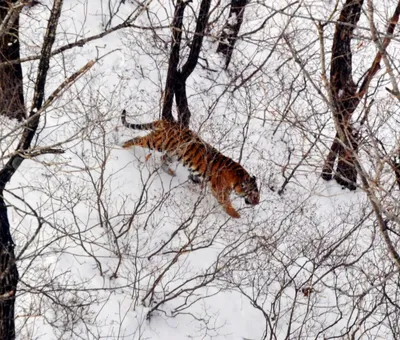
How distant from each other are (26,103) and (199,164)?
3.25m

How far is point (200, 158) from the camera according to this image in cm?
998

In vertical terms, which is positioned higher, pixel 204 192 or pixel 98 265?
pixel 204 192

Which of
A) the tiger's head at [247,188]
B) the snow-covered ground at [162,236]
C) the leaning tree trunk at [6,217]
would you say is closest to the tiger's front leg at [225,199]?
the snow-covered ground at [162,236]

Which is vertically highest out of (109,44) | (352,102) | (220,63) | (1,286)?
(220,63)

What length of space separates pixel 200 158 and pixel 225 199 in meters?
0.88

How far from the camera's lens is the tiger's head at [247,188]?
33.0 feet

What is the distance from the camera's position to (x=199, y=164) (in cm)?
1003

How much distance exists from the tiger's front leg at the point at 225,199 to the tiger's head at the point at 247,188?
0.95 ft

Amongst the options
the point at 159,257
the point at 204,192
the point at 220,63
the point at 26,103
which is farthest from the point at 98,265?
A: the point at 220,63

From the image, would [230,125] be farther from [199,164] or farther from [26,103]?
[26,103]

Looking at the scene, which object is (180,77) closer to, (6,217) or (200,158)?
(200,158)

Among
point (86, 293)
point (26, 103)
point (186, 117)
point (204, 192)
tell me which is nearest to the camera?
point (86, 293)

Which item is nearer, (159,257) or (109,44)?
(159,257)

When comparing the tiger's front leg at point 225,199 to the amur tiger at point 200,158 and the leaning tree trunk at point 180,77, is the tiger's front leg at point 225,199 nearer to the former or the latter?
the amur tiger at point 200,158
